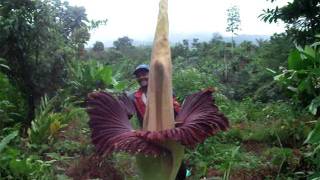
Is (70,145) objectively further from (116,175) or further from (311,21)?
(311,21)

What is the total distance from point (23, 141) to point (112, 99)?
5669 millimetres

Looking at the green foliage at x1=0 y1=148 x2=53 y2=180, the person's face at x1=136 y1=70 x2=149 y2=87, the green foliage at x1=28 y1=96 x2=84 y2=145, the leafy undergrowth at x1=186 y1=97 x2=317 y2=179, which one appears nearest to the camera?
the person's face at x1=136 y1=70 x2=149 y2=87

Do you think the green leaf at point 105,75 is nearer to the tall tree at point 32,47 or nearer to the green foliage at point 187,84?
the tall tree at point 32,47

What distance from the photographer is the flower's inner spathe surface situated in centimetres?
95

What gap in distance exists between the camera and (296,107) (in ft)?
17.8

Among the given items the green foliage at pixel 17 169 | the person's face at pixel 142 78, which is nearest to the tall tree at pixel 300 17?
the green foliage at pixel 17 169

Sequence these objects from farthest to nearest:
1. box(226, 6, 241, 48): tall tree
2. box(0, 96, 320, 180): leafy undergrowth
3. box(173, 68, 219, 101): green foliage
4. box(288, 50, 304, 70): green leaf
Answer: box(226, 6, 241, 48): tall tree → box(173, 68, 219, 101): green foliage → box(0, 96, 320, 180): leafy undergrowth → box(288, 50, 304, 70): green leaf

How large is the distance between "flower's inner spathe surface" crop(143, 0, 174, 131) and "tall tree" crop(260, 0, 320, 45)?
712cm

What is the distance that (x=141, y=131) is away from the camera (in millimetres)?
1002

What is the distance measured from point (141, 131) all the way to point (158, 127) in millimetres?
37

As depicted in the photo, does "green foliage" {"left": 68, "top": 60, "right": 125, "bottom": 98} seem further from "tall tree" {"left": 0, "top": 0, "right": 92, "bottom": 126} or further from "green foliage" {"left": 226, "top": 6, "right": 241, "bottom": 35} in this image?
"green foliage" {"left": 226, "top": 6, "right": 241, "bottom": 35}

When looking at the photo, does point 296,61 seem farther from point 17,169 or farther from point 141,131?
point 141,131

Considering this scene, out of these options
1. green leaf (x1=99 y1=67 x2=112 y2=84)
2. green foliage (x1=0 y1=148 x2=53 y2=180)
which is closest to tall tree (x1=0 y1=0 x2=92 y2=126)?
green leaf (x1=99 y1=67 x2=112 y2=84)

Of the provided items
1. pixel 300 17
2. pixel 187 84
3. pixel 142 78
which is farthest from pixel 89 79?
pixel 142 78
